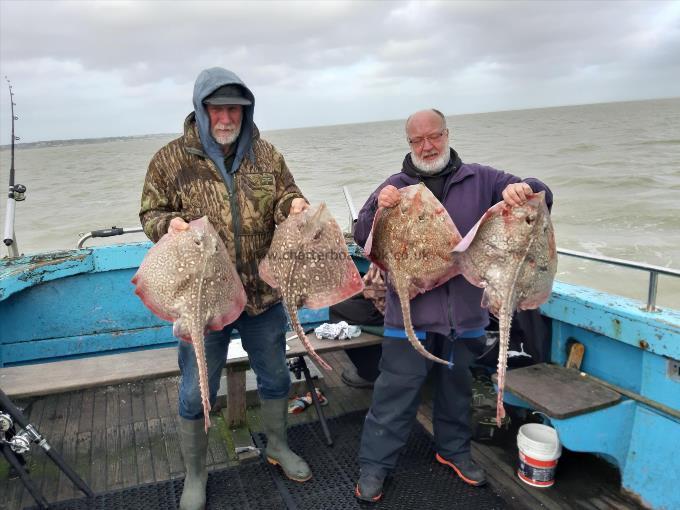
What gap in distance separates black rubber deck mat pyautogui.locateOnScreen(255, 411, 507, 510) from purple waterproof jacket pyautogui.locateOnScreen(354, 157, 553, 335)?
1059 mm

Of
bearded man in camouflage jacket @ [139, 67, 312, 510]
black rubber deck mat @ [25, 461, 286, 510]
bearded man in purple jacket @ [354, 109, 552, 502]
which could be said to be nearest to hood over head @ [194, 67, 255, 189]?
bearded man in camouflage jacket @ [139, 67, 312, 510]

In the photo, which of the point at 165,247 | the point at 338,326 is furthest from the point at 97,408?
the point at 165,247

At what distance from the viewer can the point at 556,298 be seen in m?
3.72

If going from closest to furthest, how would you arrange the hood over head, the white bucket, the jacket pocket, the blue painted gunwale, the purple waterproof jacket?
the hood over head < the jacket pocket < the purple waterproof jacket < the blue painted gunwale < the white bucket

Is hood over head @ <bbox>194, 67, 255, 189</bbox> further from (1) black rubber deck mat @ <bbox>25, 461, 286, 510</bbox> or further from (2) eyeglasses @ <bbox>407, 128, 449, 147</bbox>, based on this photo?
(1) black rubber deck mat @ <bbox>25, 461, 286, 510</bbox>

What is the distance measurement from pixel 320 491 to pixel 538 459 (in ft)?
4.54

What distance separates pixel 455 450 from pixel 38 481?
2.75 meters

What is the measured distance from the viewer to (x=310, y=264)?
2527 mm

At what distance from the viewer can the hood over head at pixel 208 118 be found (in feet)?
8.66

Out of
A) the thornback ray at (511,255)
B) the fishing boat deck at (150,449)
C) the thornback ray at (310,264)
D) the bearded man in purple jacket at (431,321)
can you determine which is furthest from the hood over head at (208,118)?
the fishing boat deck at (150,449)

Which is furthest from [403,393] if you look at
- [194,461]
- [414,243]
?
[194,461]

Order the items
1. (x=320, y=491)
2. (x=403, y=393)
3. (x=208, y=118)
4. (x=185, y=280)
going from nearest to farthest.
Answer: (x=185, y=280)
(x=208, y=118)
(x=403, y=393)
(x=320, y=491)

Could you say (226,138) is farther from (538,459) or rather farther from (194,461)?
(538,459)

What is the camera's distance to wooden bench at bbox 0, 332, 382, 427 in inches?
129
